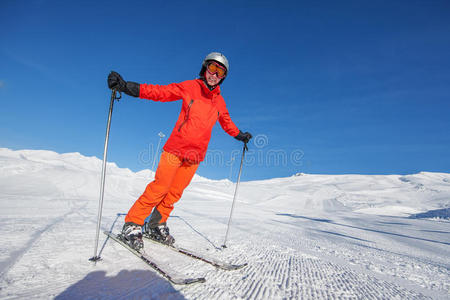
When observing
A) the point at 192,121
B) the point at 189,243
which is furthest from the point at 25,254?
the point at 192,121

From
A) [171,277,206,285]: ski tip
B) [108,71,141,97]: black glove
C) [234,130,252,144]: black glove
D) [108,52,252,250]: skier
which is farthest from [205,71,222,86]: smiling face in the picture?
[171,277,206,285]: ski tip

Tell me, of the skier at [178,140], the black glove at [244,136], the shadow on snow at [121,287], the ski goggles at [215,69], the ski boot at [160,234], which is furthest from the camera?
the black glove at [244,136]

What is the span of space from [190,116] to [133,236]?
58.1 inches

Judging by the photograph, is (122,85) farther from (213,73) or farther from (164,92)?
(213,73)

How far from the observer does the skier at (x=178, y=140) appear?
239cm

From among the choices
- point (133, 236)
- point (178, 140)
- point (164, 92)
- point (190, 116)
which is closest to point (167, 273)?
point (133, 236)

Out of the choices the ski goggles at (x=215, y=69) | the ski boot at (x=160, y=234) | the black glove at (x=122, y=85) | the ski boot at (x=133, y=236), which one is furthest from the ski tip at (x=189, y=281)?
the ski goggles at (x=215, y=69)

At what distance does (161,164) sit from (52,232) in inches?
54.0

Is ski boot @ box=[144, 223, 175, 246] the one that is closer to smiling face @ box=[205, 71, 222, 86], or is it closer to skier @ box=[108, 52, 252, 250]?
skier @ box=[108, 52, 252, 250]

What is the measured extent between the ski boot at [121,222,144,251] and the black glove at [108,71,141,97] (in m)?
1.41

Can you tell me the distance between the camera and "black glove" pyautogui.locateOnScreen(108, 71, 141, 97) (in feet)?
6.82

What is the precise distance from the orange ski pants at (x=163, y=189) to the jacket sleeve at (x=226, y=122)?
3.11ft

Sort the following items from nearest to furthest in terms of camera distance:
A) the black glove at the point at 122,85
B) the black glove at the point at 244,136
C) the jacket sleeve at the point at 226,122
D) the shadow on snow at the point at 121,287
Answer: the shadow on snow at the point at 121,287
the black glove at the point at 122,85
the jacket sleeve at the point at 226,122
the black glove at the point at 244,136

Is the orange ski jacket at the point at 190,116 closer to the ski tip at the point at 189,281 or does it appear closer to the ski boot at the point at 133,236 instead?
the ski boot at the point at 133,236
